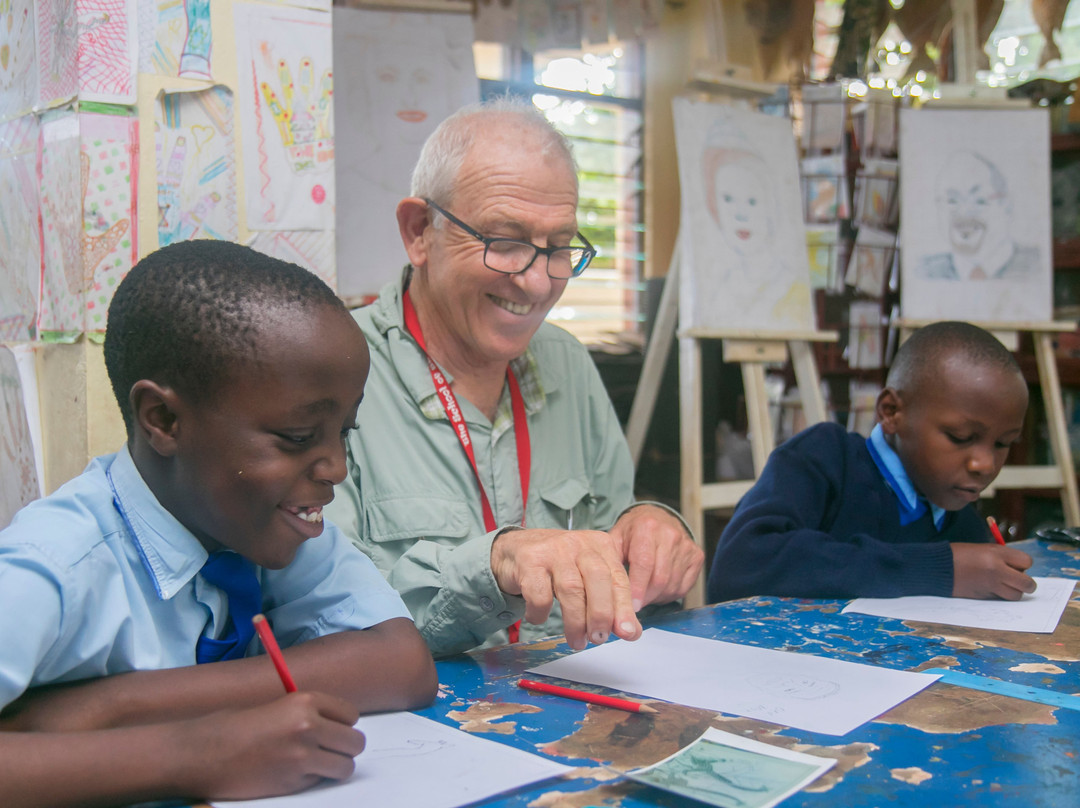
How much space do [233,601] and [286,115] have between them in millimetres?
1036

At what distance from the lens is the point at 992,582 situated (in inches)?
60.8

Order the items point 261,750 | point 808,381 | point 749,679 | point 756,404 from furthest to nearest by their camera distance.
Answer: point 808,381
point 756,404
point 749,679
point 261,750

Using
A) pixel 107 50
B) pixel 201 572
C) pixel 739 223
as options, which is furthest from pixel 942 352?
pixel 739 223

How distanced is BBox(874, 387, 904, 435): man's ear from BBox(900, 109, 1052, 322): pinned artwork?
193 cm

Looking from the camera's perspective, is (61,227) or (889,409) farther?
(889,409)

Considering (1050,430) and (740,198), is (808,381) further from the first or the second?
(1050,430)

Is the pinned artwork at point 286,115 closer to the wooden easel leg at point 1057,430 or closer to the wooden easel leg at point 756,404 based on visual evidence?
the wooden easel leg at point 756,404

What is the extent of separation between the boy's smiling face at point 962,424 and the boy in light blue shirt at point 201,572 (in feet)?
3.76

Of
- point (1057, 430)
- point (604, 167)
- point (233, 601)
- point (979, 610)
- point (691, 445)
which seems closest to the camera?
point (233, 601)

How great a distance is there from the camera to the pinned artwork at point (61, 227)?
1.49 meters

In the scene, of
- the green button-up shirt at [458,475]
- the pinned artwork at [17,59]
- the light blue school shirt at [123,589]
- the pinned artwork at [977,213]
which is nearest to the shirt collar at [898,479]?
the green button-up shirt at [458,475]

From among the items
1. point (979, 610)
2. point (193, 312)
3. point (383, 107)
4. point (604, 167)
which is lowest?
point (979, 610)

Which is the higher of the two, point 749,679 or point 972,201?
point 972,201

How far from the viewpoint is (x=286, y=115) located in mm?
1711
